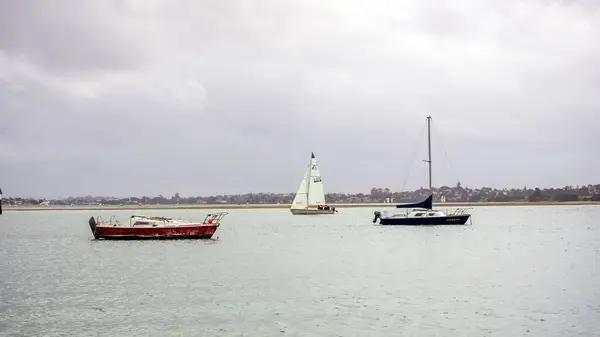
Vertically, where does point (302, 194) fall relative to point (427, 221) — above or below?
above

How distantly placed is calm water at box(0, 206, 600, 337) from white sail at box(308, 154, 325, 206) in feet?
321

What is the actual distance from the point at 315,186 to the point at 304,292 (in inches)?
5267

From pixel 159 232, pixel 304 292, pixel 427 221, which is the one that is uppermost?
pixel 427 221

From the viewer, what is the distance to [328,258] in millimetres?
62625

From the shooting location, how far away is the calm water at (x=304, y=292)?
30453 millimetres

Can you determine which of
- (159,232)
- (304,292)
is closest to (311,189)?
(159,232)

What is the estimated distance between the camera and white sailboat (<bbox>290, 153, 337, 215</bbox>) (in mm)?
170625

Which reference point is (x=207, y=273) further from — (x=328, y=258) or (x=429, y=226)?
(x=429, y=226)

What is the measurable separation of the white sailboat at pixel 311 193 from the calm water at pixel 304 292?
3876 inches

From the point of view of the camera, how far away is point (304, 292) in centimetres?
4078

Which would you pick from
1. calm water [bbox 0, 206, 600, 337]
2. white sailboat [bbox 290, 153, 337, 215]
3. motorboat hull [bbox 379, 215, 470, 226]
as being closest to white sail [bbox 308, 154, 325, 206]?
white sailboat [bbox 290, 153, 337, 215]

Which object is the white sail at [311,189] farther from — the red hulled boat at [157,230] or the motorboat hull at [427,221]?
the red hulled boat at [157,230]

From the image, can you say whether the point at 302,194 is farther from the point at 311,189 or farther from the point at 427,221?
the point at 427,221

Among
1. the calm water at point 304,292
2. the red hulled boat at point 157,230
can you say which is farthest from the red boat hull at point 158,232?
the calm water at point 304,292
